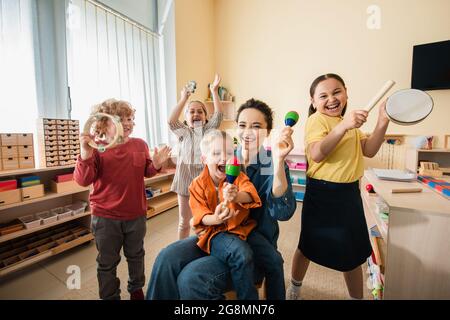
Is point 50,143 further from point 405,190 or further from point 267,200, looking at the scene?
point 405,190

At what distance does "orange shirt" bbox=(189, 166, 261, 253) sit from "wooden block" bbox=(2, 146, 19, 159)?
156cm

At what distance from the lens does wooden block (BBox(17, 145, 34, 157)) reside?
65.1 inches

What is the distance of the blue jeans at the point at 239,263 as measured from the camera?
79cm

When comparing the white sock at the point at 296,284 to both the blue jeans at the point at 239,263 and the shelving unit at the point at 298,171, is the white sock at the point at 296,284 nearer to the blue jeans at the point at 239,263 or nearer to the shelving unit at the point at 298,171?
the blue jeans at the point at 239,263

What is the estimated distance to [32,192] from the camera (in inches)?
66.7

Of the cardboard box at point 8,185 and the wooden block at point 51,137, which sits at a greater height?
the wooden block at point 51,137

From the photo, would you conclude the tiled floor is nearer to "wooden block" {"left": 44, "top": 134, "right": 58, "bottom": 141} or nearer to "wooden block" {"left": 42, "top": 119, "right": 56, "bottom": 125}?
"wooden block" {"left": 44, "top": 134, "right": 58, "bottom": 141}

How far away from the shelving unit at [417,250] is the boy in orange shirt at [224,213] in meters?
0.62

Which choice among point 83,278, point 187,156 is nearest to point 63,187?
point 83,278

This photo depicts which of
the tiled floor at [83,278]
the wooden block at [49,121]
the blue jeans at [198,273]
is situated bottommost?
the tiled floor at [83,278]

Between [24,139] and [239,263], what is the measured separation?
1885 millimetres

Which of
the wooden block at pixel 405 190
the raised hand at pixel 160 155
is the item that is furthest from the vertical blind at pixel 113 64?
the wooden block at pixel 405 190

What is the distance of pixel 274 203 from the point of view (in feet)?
2.95
